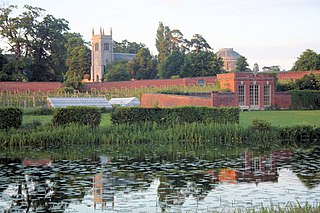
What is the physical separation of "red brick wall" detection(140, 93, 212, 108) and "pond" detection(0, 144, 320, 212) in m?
16.9

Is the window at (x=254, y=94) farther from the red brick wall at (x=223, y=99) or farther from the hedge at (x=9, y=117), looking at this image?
the hedge at (x=9, y=117)

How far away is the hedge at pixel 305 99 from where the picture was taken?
40344 millimetres

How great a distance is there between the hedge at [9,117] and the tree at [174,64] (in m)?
40.0

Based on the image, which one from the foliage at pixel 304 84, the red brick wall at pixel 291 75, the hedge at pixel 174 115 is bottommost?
the hedge at pixel 174 115

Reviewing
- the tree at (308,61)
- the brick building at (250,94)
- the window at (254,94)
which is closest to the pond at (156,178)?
the brick building at (250,94)

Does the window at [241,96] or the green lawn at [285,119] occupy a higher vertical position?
the window at [241,96]

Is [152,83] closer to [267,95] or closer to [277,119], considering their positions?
[267,95]

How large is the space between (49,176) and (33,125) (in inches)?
336

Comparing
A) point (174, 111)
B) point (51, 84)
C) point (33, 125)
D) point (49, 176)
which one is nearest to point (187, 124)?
point (174, 111)

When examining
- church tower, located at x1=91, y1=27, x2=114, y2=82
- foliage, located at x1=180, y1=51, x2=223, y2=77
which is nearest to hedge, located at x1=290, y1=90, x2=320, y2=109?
foliage, located at x1=180, y1=51, x2=223, y2=77

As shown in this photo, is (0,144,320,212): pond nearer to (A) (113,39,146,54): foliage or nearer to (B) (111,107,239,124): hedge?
(B) (111,107,239,124): hedge

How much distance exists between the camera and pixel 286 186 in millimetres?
11891

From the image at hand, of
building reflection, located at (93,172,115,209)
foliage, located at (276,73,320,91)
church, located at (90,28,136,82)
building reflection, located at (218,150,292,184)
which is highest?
church, located at (90,28,136,82)

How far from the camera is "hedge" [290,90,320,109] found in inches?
1588
